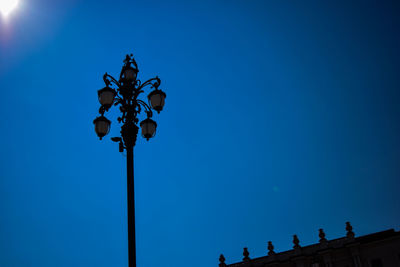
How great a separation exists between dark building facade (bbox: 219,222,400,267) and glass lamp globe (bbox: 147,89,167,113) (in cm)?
2808

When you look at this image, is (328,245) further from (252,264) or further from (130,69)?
(130,69)

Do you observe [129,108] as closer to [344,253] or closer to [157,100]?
[157,100]

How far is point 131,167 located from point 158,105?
211cm

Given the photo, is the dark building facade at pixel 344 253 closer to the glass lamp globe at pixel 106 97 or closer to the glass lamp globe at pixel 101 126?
the glass lamp globe at pixel 101 126

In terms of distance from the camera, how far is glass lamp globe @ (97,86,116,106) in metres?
8.80

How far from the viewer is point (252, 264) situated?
41.9 meters

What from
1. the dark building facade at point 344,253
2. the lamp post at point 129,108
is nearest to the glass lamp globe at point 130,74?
the lamp post at point 129,108

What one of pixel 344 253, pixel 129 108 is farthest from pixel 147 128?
pixel 344 253

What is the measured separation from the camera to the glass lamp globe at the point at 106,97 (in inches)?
346

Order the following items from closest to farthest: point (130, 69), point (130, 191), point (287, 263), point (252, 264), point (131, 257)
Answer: point (131, 257) < point (130, 191) < point (130, 69) < point (287, 263) < point (252, 264)

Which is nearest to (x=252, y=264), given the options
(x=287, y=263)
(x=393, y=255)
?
(x=287, y=263)

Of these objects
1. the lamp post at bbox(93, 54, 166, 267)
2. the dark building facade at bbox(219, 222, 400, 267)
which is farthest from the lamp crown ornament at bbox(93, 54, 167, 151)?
the dark building facade at bbox(219, 222, 400, 267)

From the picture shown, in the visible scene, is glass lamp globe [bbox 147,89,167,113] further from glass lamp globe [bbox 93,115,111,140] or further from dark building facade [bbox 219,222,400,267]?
dark building facade [bbox 219,222,400,267]

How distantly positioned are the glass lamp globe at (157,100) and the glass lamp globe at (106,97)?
1016 mm
